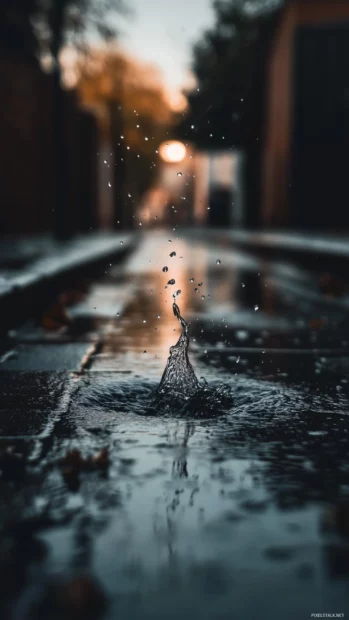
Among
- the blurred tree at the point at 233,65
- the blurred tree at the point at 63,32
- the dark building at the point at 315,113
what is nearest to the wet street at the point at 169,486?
the blurred tree at the point at 63,32

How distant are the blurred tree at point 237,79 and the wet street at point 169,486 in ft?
97.9

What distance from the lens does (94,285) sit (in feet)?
41.8

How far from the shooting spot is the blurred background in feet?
63.2

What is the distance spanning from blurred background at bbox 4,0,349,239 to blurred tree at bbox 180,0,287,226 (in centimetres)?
8

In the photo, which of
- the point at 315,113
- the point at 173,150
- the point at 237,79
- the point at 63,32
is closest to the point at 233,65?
the point at 237,79

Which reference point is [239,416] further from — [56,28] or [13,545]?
[56,28]

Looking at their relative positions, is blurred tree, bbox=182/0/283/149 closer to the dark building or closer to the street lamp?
the dark building

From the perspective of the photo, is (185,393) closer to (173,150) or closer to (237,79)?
(173,150)

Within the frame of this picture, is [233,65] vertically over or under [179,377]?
over

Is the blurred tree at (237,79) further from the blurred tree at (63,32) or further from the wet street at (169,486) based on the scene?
the wet street at (169,486)

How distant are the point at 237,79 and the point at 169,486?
127 ft

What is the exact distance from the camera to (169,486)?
9.61ft

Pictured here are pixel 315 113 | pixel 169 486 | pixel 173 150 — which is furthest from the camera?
pixel 315 113

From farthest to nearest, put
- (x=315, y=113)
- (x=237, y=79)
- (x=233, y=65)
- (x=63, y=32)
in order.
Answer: (x=233, y=65)
(x=237, y=79)
(x=315, y=113)
(x=63, y=32)
